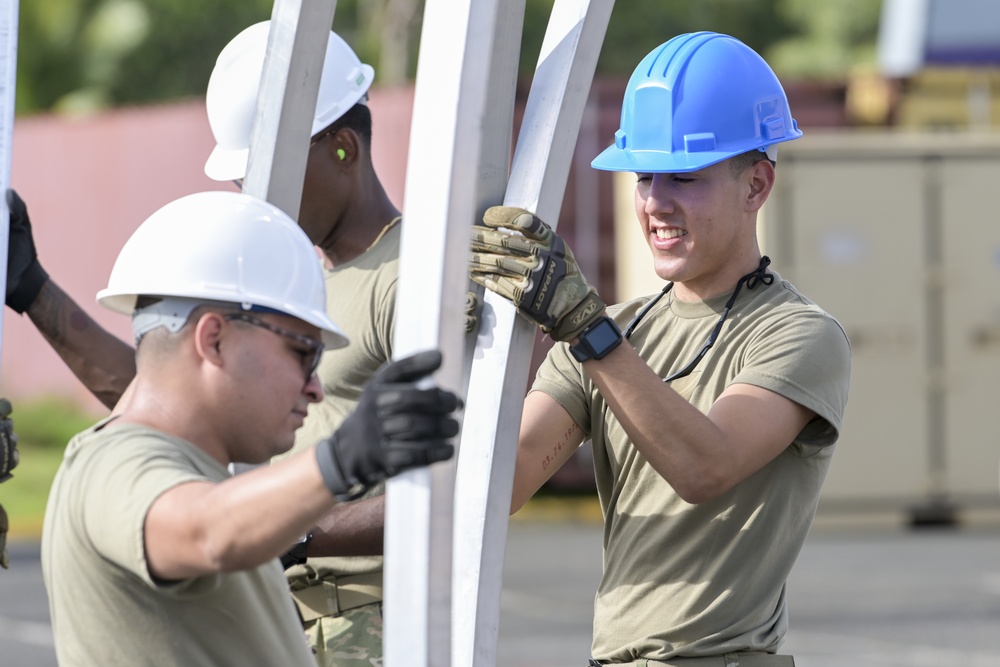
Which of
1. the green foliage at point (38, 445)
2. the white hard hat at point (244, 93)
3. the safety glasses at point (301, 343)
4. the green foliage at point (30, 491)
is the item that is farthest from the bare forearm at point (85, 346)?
the green foliage at point (38, 445)

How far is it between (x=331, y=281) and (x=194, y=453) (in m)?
1.18

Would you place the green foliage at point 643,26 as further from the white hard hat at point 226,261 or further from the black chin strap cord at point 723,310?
the white hard hat at point 226,261

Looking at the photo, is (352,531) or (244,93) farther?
(244,93)

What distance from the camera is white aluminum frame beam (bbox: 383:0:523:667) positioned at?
1.90m

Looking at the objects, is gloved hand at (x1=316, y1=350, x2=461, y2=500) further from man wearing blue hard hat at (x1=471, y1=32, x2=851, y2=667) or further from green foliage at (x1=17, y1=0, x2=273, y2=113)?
green foliage at (x1=17, y1=0, x2=273, y2=113)

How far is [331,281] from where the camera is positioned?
321cm

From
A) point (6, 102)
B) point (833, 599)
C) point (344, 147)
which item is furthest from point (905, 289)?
point (6, 102)

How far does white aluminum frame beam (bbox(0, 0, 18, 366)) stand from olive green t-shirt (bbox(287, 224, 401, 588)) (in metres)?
0.69

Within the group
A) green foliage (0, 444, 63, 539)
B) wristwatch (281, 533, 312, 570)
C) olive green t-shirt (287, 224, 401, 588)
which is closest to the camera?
wristwatch (281, 533, 312, 570)

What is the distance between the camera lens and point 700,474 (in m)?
2.53

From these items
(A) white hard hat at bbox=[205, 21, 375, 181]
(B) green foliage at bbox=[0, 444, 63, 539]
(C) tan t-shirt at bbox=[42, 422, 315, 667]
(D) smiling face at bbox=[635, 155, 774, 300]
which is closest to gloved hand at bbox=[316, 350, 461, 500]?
(C) tan t-shirt at bbox=[42, 422, 315, 667]

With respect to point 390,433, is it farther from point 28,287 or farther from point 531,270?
point 28,287

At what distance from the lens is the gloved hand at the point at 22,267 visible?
2.98 meters

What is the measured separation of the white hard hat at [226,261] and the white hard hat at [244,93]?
1041mm
